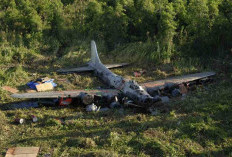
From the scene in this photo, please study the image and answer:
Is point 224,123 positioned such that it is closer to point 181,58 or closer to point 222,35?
point 181,58

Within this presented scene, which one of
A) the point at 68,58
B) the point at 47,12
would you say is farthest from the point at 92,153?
the point at 47,12

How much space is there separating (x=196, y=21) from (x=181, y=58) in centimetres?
293

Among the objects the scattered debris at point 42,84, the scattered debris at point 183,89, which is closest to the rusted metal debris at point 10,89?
the scattered debris at point 42,84

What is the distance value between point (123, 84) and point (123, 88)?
0.26 m

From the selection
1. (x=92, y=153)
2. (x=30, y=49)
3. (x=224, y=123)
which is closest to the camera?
(x=92, y=153)

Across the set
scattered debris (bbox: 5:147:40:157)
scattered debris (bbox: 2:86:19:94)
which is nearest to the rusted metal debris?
scattered debris (bbox: 2:86:19:94)

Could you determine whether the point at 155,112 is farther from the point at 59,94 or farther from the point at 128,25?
the point at 128,25

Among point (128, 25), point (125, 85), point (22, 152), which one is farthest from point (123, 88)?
point (128, 25)

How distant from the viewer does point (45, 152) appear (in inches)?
309

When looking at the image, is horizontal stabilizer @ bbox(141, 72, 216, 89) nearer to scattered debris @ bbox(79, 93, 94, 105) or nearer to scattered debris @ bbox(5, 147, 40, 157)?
scattered debris @ bbox(79, 93, 94, 105)

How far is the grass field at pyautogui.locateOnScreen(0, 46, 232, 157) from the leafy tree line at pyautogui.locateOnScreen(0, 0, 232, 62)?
199 inches

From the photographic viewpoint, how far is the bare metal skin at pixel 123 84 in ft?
35.7

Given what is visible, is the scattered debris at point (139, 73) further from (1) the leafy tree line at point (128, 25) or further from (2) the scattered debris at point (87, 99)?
Result: (2) the scattered debris at point (87, 99)

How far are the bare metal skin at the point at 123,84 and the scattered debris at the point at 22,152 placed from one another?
4859mm
